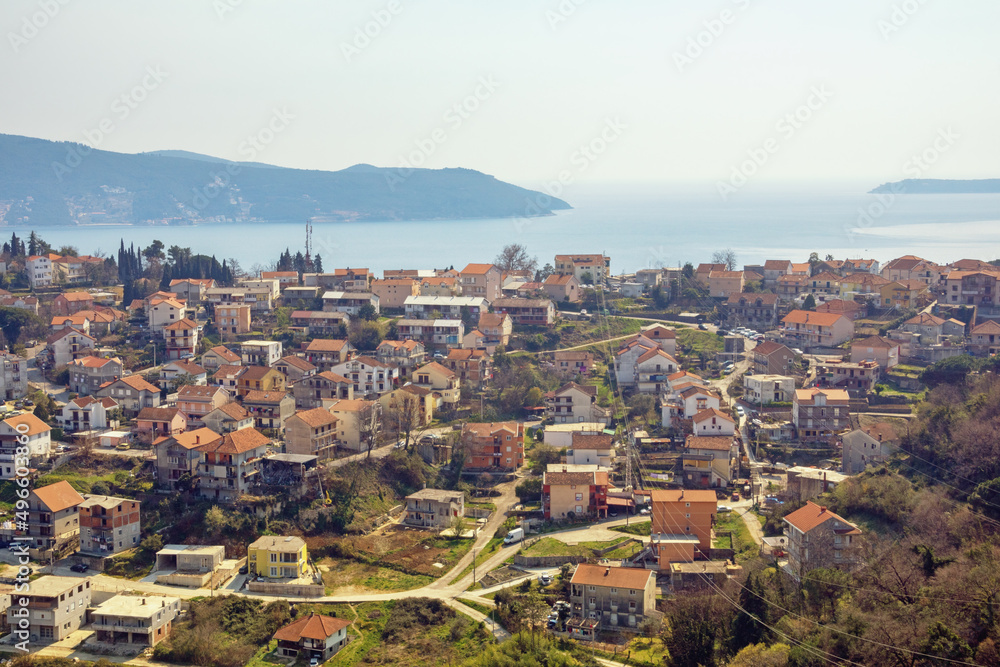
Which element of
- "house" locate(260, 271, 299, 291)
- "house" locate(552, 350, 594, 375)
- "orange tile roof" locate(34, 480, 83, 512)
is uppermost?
"house" locate(260, 271, 299, 291)

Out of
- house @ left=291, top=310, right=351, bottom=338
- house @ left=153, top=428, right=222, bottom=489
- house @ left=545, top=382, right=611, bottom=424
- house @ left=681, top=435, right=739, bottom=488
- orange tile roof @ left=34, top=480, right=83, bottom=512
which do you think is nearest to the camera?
orange tile roof @ left=34, top=480, right=83, bottom=512

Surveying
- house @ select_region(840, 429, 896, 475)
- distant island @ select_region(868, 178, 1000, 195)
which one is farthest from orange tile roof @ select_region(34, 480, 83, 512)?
distant island @ select_region(868, 178, 1000, 195)

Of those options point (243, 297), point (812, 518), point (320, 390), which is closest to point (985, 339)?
point (812, 518)

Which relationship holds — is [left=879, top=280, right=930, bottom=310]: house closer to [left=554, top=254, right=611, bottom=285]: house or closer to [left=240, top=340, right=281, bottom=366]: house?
[left=554, top=254, right=611, bottom=285]: house

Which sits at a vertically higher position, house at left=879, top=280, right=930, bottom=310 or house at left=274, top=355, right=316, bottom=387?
house at left=879, top=280, right=930, bottom=310

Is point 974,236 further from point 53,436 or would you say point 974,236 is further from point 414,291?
point 53,436

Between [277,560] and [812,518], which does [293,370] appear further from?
[812,518]

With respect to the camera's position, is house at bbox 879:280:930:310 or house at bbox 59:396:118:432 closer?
house at bbox 59:396:118:432
